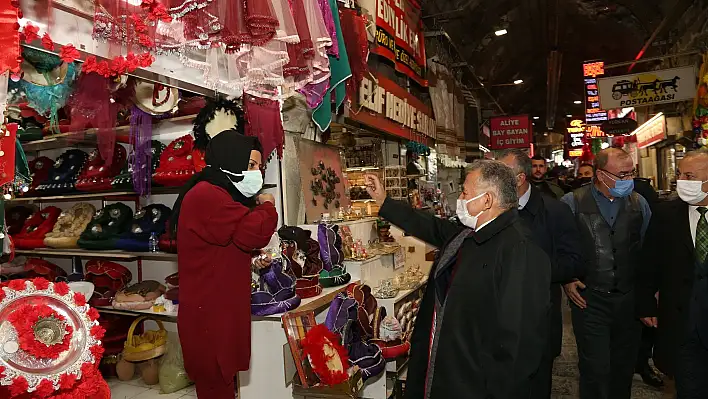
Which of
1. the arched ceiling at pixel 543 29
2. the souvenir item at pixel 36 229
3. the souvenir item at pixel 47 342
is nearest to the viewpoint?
the souvenir item at pixel 47 342

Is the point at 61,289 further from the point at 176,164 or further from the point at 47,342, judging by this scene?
the point at 176,164

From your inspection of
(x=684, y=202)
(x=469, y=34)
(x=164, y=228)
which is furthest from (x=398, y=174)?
(x=469, y=34)

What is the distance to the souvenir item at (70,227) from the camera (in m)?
4.94

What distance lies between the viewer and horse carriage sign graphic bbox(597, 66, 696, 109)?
927 centimetres

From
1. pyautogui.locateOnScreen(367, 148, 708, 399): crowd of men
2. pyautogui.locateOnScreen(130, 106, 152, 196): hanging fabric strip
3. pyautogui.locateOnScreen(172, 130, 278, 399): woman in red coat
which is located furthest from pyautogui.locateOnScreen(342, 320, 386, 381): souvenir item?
pyautogui.locateOnScreen(130, 106, 152, 196): hanging fabric strip

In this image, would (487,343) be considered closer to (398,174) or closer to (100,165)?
(100,165)

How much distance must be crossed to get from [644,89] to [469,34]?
5169 mm

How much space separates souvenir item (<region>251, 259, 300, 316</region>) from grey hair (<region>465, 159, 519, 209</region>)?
176 centimetres

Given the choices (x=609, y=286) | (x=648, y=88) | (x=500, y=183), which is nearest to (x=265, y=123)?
(x=500, y=183)

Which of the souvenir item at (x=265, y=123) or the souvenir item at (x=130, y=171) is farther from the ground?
the souvenir item at (x=265, y=123)

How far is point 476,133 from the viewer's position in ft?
49.9

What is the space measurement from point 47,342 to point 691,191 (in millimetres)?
3571

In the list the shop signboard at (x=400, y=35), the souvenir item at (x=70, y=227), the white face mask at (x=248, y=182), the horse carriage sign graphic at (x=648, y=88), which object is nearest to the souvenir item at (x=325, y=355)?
the white face mask at (x=248, y=182)

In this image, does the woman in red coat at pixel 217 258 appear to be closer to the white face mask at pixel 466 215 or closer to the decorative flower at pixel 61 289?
the decorative flower at pixel 61 289
